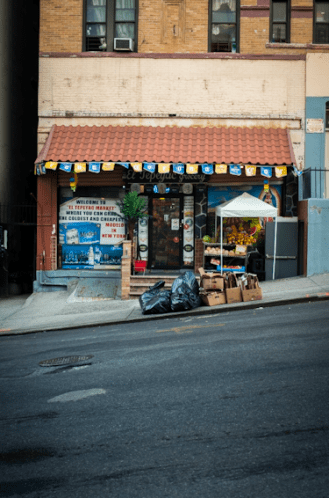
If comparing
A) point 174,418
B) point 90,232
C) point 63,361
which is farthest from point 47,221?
point 174,418

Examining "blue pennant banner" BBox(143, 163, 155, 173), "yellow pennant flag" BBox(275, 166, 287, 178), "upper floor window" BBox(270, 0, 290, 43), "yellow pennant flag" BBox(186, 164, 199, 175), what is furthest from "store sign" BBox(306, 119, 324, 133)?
"blue pennant banner" BBox(143, 163, 155, 173)

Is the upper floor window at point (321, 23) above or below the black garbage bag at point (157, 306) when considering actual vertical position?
above

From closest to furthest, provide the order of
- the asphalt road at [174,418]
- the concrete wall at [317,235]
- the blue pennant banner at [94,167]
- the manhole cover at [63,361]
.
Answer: the asphalt road at [174,418] → the manhole cover at [63,361] → the concrete wall at [317,235] → the blue pennant banner at [94,167]

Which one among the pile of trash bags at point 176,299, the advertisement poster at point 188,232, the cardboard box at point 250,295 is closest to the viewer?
the pile of trash bags at point 176,299

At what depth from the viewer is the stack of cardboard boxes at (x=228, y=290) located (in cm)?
1218

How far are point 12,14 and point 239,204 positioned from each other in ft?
36.6

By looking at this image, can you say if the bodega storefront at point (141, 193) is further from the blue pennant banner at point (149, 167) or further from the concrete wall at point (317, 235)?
the concrete wall at point (317, 235)

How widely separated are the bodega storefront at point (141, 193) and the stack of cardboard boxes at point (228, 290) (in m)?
3.70

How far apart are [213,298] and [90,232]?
216 inches

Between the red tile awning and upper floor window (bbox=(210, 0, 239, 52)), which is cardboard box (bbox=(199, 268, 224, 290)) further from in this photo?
upper floor window (bbox=(210, 0, 239, 52))

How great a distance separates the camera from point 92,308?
13445 mm

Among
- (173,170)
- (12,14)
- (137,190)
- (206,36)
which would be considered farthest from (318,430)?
(12,14)

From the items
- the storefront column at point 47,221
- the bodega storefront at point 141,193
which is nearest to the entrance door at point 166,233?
the bodega storefront at point 141,193

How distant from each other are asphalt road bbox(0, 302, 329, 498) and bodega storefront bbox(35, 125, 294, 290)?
24.1 feet
